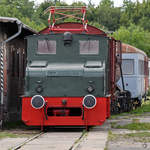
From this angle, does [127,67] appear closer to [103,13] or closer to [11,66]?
[11,66]

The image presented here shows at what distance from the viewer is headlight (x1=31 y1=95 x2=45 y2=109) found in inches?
645

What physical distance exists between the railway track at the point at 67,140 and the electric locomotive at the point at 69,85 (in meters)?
0.42

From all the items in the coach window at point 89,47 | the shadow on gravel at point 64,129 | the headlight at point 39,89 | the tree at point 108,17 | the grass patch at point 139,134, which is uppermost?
the tree at point 108,17

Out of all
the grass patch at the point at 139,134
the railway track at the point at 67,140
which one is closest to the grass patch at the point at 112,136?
the railway track at the point at 67,140

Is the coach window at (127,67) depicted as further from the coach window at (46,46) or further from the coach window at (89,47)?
the coach window at (46,46)

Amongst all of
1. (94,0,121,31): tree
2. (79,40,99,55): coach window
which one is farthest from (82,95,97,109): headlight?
(94,0,121,31): tree

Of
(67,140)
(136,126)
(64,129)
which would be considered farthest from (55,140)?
(136,126)

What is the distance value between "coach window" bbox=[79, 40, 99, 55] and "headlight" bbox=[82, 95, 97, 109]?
1.70 meters

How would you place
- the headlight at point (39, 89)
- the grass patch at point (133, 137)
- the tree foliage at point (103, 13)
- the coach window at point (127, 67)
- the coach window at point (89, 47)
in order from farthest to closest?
the tree foliage at point (103, 13), the coach window at point (127, 67), the coach window at point (89, 47), the headlight at point (39, 89), the grass patch at point (133, 137)

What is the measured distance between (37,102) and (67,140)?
2035mm

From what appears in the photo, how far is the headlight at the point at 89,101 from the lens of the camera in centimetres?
1636

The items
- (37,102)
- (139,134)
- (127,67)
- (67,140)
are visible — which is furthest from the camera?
(127,67)

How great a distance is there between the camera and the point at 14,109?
2011 cm

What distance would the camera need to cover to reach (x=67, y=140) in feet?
48.2
